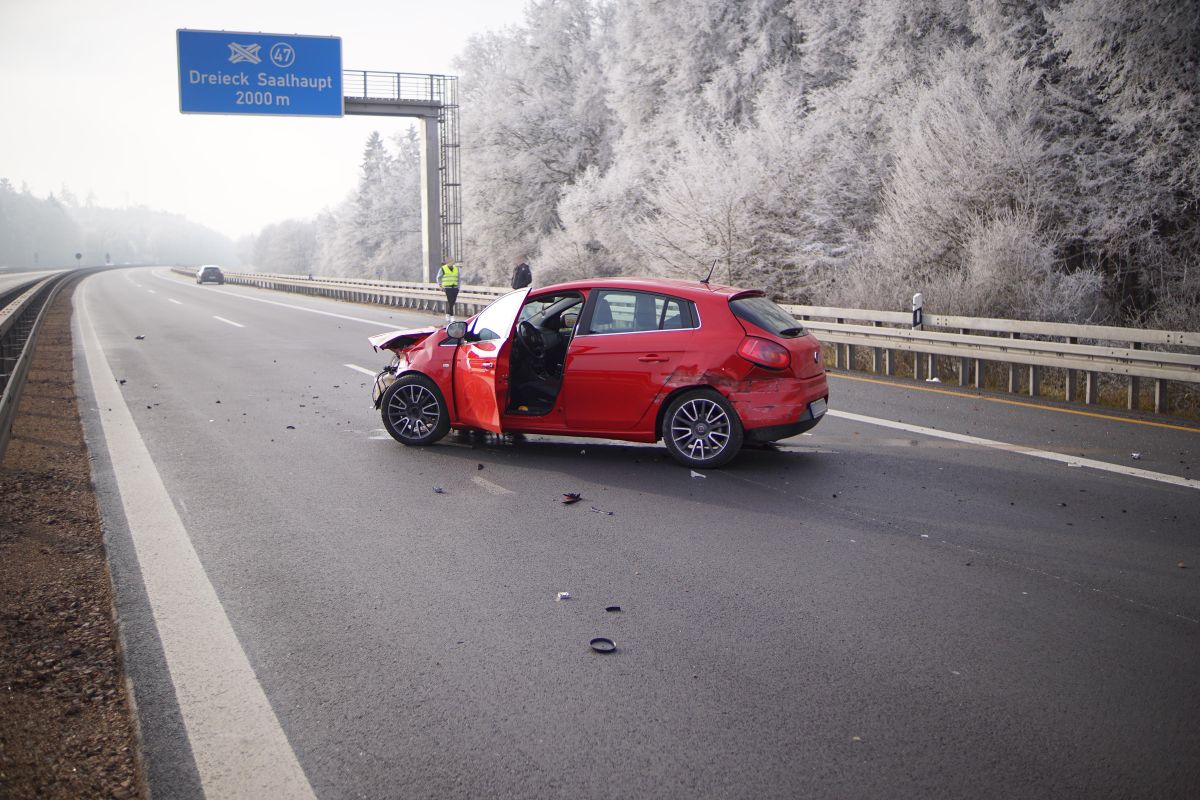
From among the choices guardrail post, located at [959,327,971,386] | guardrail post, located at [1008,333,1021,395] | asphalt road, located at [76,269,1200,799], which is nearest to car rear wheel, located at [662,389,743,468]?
asphalt road, located at [76,269,1200,799]

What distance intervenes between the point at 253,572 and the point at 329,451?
3.63 meters

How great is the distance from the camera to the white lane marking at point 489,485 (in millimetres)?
7527

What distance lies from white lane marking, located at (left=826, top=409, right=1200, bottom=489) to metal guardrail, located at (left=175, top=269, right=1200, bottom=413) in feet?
9.66

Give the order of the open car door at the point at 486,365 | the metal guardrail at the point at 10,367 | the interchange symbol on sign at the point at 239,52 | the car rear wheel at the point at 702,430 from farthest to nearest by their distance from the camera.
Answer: the interchange symbol on sign at the point at 239,52
the metal guardrail at the point at 10,367
the open car door at the point at 486,365
the car rear wheel at the point at 702,430

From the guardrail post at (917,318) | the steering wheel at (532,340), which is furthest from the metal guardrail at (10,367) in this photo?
the guardrail post at (917,318)

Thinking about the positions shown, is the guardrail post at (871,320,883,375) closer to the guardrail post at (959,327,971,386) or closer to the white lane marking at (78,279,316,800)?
the guardrail post at (959,327,971,386)

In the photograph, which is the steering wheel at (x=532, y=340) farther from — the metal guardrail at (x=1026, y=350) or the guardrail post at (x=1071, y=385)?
the guardrail post at (x=1071, y=385)

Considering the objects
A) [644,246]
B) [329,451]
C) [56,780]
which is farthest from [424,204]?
[56,780]

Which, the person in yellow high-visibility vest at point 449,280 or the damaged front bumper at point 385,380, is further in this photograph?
the person in yellow high-visibility vest at point 449,280

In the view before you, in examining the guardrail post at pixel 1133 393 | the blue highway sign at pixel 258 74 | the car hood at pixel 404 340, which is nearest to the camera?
the car hood at pixel 404 340

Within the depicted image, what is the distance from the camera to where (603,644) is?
4.46 metres

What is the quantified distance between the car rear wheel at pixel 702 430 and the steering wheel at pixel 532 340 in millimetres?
1507

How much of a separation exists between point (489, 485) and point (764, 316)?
2606 mm

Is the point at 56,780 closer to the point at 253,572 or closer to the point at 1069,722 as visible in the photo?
the point at 253,572
